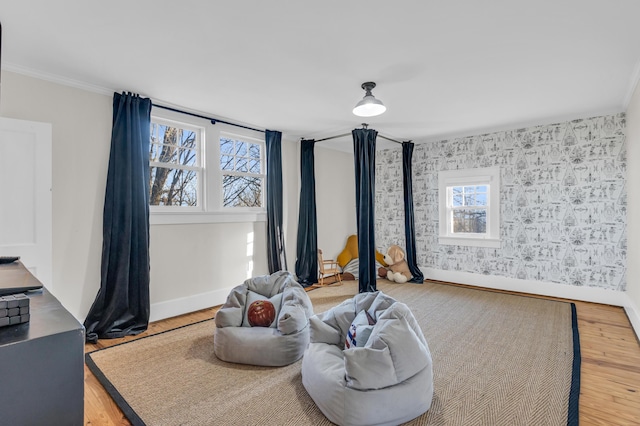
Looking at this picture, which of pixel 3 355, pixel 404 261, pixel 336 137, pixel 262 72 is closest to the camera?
pixel 3 355

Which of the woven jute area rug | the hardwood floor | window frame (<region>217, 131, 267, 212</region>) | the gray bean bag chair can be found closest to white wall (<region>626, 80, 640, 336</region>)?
the hardwood floor

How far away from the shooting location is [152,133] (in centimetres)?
382

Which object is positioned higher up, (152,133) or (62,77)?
(62,77)

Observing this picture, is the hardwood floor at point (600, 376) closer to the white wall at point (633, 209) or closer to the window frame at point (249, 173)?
the white wall at point (633, 209)

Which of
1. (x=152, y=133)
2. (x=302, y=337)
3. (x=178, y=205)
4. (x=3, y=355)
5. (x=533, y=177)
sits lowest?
(x=302, y=337)

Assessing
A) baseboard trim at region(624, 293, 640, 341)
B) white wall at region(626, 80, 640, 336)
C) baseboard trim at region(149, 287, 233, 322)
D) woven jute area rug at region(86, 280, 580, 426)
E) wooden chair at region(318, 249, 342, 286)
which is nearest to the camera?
woven jute area rug at region(86, 280, 580, 426)

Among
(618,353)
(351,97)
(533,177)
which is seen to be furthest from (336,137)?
(618,353)

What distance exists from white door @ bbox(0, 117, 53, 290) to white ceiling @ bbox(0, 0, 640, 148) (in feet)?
2.02

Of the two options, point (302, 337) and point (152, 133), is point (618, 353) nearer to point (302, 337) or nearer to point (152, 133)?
point (302, 337)

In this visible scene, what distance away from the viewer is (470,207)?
17.6ft

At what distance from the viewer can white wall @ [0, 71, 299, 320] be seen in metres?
2.96

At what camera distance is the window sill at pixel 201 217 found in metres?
3.74

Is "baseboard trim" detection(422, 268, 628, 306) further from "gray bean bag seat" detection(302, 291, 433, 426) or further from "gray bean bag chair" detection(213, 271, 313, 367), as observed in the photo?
"gray bean bag seat" detection(302, 291, 433, 426)

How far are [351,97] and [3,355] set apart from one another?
3478 millimetres
